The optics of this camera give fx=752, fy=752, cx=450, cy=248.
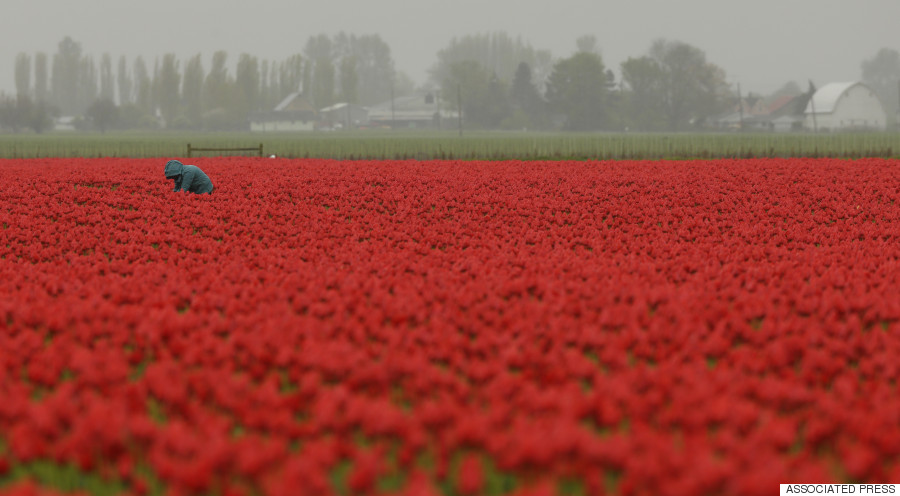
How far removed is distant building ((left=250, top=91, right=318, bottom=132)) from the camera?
119 m

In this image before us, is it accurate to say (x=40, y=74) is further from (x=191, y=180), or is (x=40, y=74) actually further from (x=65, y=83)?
(x=191, y=180)

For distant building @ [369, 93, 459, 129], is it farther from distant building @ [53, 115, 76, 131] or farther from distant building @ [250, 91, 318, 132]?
distant building @ [53, 115, 76, 131]

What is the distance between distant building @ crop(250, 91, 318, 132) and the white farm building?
242 ft

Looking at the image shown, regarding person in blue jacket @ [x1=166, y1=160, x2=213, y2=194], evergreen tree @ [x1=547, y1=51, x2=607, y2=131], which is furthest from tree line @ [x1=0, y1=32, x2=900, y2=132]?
person in blue jacket @ [x1=166, y1=160, x2=213, y2=194]

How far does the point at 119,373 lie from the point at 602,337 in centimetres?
350

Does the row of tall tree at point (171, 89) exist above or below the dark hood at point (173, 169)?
above

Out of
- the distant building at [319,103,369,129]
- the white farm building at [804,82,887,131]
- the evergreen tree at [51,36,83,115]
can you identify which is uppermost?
the evergreen tree at [51,36,83,115]

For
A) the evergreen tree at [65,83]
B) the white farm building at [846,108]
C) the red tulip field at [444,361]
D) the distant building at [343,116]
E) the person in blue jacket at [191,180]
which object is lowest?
the red tulip field at [444,361]

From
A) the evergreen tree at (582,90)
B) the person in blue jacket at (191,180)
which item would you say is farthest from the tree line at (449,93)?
the person in blue jacket at (191,180)

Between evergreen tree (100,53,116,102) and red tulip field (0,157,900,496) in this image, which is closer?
red tulip field (0,157,900,496)

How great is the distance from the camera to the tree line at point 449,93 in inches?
3844

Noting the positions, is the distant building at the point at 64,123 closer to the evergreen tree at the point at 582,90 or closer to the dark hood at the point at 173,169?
the evergreen tree at the point at 582,90

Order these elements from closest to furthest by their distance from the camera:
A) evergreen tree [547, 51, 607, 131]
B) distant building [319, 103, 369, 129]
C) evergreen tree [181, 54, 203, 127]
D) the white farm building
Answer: evergreen tree [547, 51, 607, 131], the white farm building, evergreen tree [181, 54, 203, 127], distant building [319, 103, 369, 129]

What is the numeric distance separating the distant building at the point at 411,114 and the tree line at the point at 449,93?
5.70m
